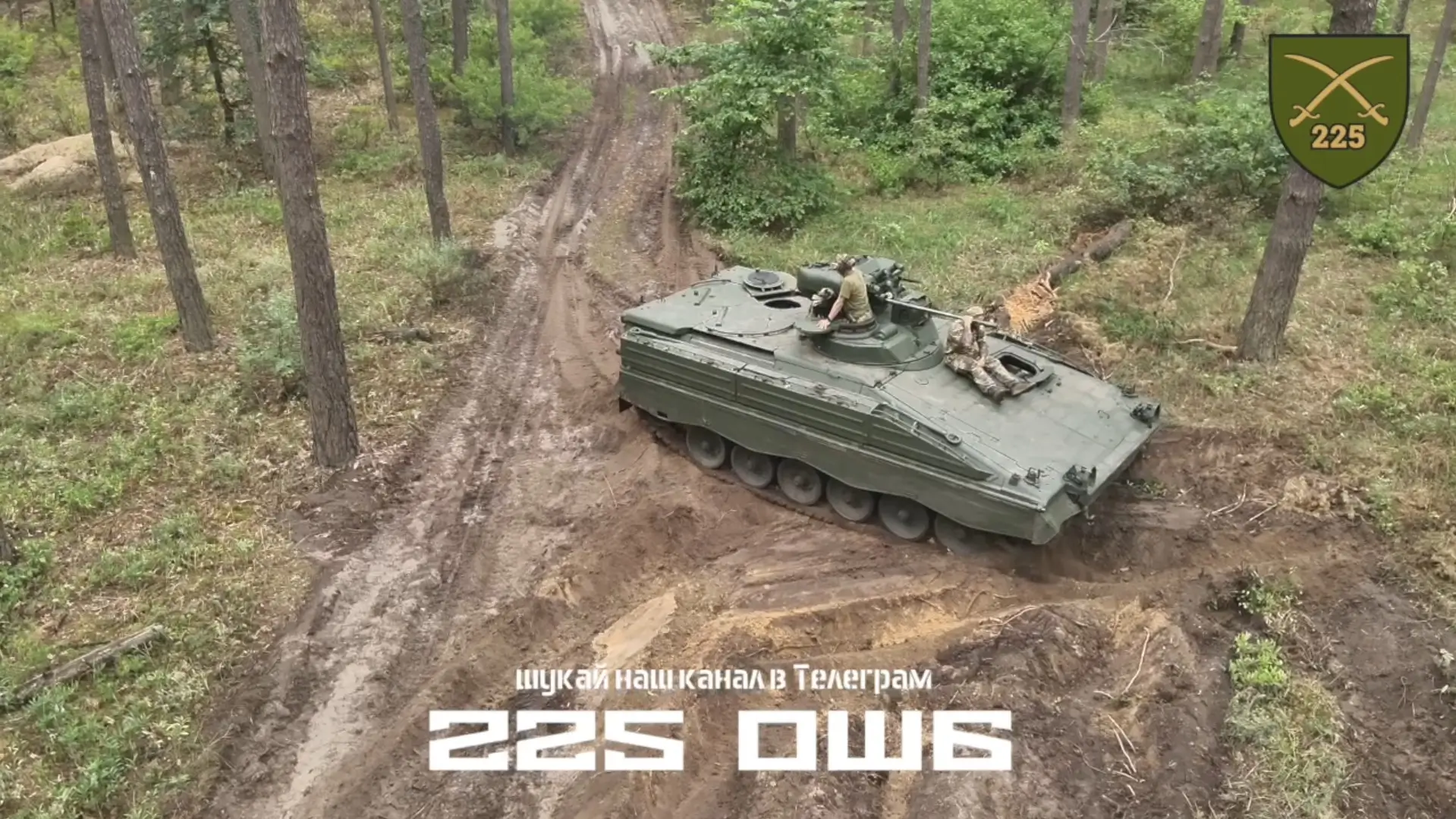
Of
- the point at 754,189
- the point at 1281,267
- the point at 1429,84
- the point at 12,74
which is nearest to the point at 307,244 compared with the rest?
the point at 754,189

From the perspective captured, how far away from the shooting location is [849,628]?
30.2 feet

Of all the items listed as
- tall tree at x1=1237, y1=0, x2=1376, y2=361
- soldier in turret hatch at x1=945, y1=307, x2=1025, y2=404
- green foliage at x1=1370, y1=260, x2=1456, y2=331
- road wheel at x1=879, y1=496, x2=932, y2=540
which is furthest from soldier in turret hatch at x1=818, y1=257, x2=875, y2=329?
green foliage at x1=1370, y1=260, x2=1456, y2=331

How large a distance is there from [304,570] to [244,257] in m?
9.50

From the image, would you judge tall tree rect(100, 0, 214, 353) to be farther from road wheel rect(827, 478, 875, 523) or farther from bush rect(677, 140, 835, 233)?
road wheel rect(827, 478, 875, 523)

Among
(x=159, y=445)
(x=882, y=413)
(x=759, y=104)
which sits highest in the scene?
(x=759, y=104)

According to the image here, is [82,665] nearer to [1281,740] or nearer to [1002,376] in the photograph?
[1002,376]

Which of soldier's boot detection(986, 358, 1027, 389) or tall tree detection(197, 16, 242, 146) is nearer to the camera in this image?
soldier's boot detection(986, 358, 1027, 389)

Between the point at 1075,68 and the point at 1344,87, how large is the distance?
12.6 meters

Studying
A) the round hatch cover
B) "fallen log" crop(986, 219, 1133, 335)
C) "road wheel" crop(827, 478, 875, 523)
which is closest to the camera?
"road wheel" crop(827, 478, 875, 523)

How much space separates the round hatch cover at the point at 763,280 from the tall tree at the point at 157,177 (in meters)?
7.45

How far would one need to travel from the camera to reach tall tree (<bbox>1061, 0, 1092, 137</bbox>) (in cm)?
1914

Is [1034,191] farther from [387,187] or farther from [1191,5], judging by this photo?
[387,187]

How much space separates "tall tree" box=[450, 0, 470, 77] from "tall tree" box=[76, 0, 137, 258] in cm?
953

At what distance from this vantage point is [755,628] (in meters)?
9.07
